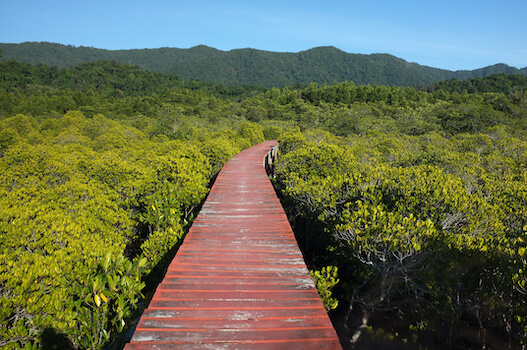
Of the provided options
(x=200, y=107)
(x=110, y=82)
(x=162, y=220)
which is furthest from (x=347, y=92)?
(x=162, y=220)

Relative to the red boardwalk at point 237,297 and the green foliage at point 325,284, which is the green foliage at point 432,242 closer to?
the green foliage at point 325,284

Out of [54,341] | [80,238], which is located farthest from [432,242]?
[80,238]

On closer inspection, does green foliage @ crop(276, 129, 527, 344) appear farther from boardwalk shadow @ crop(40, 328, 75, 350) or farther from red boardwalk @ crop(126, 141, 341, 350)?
boardwalk shadow @ crop(40, 328, 75, 350)

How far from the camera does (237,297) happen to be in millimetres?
3572

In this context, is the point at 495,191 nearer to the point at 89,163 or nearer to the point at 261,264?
the point at 261,264

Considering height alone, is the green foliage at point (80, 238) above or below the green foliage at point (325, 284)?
above

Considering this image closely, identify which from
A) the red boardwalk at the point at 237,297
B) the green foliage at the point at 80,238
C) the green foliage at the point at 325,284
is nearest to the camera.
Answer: the red boardwalk at the point at 237,297

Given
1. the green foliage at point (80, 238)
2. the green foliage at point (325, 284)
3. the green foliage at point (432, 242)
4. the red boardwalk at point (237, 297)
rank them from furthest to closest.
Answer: the green foliage at point (432, 242), the green foliage at point (325, 284), the green foliage at point (80, 238), the red boardwalk at point (237, 297)

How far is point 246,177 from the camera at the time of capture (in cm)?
1053

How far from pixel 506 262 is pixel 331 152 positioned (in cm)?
712

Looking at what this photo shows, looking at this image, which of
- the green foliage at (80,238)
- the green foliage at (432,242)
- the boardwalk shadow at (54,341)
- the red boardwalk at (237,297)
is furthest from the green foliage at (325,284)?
the boardwalk shadow at (54,341)

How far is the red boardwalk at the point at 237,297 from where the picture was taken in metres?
2.88

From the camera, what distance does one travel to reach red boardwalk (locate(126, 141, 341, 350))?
2875 millimetres

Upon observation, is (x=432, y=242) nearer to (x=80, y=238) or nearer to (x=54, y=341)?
(x=54, y=341)
